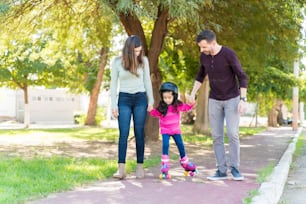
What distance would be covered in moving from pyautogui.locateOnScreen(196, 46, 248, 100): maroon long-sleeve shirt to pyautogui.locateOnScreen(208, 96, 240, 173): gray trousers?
110 millimetres

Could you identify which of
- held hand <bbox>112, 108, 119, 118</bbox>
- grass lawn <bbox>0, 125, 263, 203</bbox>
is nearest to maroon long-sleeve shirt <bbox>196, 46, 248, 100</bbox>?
held hand <bbox>112, 108, 119, 118</bbox>

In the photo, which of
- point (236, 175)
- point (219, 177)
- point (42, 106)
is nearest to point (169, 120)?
point (219, 177)

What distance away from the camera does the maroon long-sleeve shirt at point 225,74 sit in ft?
19.3

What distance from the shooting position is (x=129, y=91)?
20.2 ft

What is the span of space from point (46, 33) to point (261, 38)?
8.67 m

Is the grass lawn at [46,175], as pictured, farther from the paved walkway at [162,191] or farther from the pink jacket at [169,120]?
the pink jacket at [169,120]

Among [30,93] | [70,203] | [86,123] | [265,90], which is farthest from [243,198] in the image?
[30,93]

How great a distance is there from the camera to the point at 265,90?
80.3ft

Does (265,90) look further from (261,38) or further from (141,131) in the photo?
(141,131)

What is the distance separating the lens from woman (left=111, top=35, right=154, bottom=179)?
6.08 meters

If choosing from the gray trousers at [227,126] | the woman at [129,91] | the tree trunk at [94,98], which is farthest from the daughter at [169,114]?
the tree trunk at [94,98]

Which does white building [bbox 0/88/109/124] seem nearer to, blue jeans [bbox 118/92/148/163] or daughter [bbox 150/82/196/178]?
daughter [bbox 150/82/196/178]

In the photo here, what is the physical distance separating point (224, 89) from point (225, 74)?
0.66 feet

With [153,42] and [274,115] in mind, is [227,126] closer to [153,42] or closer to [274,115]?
[153,42]
